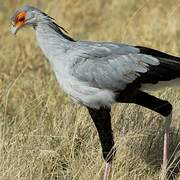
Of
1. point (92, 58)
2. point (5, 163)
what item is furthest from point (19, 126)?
point (92, 58)

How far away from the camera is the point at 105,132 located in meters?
3.99

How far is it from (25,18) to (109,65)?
1.90 ft

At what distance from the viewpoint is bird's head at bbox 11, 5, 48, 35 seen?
402cm

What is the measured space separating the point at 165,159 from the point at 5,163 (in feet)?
3.15

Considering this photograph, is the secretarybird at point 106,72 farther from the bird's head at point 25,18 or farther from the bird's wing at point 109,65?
the bird's head at point 25,18

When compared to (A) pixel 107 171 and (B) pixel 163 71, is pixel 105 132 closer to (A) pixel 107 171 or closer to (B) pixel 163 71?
(A) pixel 107 171

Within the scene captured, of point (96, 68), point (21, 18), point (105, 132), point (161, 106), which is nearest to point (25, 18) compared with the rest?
point (21, 18)

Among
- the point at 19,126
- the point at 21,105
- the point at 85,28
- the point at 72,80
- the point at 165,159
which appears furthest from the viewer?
the point at 85,28

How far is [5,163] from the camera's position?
390 cm

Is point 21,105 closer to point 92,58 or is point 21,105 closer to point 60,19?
point 92,58

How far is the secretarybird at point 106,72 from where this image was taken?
3.83 metres

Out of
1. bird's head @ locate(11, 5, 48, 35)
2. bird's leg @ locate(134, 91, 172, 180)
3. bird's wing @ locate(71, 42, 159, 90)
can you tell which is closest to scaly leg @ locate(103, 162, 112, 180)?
bird's leg @ locate(134, 91, 172, 180)

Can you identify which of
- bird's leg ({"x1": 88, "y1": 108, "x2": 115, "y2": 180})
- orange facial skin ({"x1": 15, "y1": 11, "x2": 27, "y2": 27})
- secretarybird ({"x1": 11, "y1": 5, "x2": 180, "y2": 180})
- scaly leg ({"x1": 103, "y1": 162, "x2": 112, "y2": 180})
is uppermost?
orange facial skin ({"x1": 15, "y1": 11, "x2": 27, "y2": 27})

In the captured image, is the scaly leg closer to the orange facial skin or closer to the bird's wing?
the bird's wing
